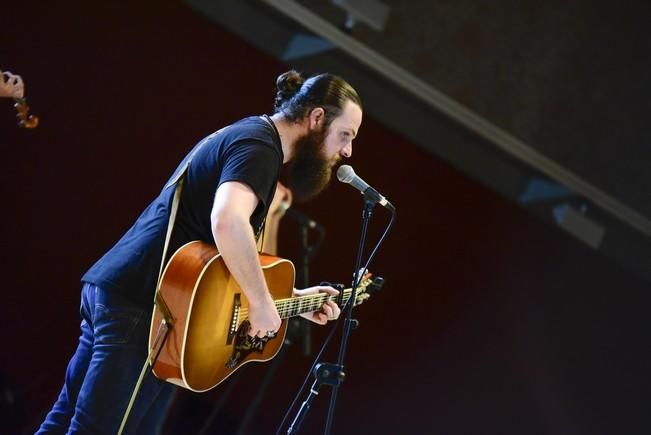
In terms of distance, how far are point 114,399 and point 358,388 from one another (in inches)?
118

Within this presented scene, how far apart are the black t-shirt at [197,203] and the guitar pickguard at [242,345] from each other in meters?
0.32

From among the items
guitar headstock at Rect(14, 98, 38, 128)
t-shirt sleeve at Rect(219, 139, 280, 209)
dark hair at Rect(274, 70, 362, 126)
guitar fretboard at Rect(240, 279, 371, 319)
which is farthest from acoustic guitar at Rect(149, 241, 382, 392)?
guitar headstock at Rect(14, 98, 38, 128)

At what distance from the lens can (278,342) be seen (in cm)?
270

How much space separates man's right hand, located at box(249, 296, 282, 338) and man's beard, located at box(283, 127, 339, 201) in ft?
1.54

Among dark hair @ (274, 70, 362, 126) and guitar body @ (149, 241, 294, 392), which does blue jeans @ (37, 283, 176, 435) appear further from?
dark hair @ (274, 70, 362, 126)

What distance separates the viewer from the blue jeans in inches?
80.0

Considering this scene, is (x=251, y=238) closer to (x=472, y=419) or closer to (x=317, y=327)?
(x=317, y=327)

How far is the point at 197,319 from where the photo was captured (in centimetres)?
216

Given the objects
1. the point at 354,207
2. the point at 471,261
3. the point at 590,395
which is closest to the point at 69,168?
the point at 354,207

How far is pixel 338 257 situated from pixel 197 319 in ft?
8.78

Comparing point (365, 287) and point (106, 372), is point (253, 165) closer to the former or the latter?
point (106, 372)

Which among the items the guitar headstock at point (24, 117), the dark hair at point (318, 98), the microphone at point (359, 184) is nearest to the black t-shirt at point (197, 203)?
the dark hair at point (318, 98)

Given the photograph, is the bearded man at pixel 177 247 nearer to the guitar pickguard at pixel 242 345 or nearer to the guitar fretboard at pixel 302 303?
the guitar pickguard at pixel 242 345

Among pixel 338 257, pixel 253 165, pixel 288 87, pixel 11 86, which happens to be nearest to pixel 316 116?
pixel 288 87
